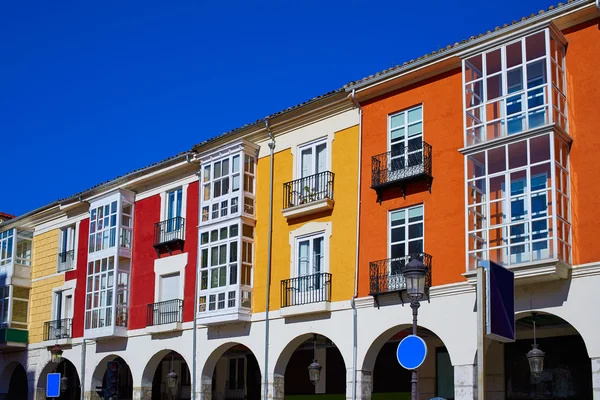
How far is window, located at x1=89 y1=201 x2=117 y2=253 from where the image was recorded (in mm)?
31266

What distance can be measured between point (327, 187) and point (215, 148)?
508cm

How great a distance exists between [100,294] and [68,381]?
20.3 feet

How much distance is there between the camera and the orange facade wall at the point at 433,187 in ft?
69.6

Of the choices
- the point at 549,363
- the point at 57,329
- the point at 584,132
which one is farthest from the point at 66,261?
the point at 584,132

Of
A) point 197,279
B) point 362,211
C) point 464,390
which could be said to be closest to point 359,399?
point 464,390

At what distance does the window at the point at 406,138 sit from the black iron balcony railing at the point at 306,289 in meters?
3.60

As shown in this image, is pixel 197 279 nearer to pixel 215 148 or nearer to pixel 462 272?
pixel 215 148

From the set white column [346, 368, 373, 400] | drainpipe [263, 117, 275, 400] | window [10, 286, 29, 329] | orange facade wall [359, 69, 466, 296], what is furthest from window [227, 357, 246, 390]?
window [10, 286, 29, 329]

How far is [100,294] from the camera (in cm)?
3108

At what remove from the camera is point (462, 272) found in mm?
20719

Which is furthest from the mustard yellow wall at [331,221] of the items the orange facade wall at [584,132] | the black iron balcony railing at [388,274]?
the orange facade wall at [584,132]

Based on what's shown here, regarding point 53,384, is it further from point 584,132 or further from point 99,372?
point 584,132

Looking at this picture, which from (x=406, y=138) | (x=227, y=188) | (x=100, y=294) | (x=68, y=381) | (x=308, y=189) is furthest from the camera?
(x=68, y=381)

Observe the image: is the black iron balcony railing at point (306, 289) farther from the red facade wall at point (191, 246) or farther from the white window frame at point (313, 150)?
the red facade wall at point (191, 246)
